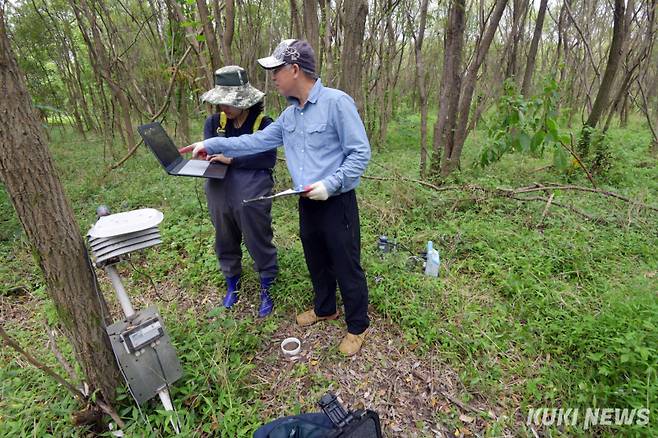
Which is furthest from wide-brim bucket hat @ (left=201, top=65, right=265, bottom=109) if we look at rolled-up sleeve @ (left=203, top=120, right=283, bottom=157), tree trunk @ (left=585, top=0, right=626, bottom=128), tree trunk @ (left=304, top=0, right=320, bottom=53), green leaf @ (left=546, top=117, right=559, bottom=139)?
tree trunk @ (left=585, top=0, right=626, bottom=128)

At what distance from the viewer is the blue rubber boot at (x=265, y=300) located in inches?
104

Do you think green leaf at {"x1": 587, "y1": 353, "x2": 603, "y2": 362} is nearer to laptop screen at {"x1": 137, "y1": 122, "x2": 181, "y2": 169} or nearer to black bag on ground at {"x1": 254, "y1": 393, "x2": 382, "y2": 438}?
black bag on ground at {"x1": 254, "y1": 393, "x2": 382, "y2": 438}

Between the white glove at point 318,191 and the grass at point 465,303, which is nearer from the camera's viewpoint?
the white glove at point 318,191

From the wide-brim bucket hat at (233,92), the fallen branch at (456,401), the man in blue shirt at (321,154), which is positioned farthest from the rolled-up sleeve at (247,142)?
the fallen branch at (456,401)

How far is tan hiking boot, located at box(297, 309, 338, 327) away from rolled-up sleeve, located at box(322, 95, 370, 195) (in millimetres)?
1165

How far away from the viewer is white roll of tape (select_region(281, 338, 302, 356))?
232cm

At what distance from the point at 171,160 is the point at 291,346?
1.49 metres

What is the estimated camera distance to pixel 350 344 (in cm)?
230

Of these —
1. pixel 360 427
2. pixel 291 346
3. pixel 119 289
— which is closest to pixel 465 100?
pixel 291 346

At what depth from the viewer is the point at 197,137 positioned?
10344 mm

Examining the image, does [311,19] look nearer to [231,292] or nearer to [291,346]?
[231,292]

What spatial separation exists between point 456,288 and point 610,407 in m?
1.15

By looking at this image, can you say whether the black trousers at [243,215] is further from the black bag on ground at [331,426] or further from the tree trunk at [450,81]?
the tree trunk at [450,81]

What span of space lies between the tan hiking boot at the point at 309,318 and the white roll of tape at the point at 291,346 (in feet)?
0.57
